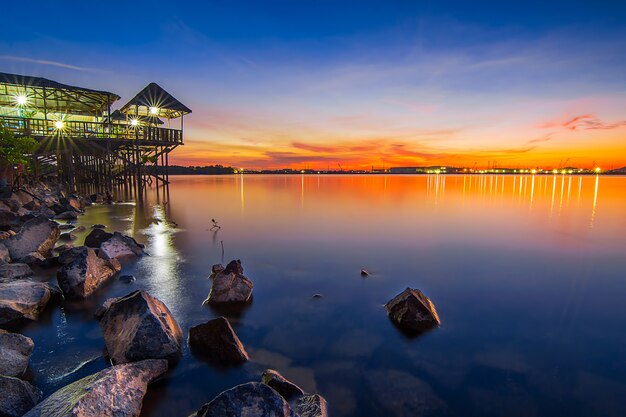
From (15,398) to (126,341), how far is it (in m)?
1.45

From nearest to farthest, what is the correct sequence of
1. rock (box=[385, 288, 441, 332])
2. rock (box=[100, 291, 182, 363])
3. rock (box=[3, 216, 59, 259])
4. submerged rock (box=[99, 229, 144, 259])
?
1. rock (box=[100, 291, 182, 363])
2. rock (box=[385, 288, 441, 332])
3. rock (box=[3, 216, 59, 259])
4. submerged rock (box=[99, 229, 144, 259])

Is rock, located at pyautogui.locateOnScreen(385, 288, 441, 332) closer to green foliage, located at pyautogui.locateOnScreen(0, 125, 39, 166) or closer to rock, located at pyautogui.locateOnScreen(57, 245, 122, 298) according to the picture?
rock, located at pyautogui.locateOnScreen(57, 245, 122, 298)

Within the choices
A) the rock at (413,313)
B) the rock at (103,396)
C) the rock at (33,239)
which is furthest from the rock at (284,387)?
the rock at (33,239)

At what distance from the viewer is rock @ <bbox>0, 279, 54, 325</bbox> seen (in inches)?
257

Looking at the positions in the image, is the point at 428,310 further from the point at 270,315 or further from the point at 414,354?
the point at 270,315

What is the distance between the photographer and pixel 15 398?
394 centimetres

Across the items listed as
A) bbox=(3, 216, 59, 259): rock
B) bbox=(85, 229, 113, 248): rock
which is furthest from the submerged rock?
bbox=(3, 216, 59, 259): rock

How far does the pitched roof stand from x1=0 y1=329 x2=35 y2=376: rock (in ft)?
101

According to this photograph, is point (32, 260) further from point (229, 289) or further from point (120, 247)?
point (229, 289)

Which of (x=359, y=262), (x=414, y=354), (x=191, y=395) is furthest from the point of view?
(x=359, y=262)

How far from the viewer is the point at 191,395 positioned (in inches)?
191

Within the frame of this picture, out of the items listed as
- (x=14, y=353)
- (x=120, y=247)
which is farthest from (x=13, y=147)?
(x=14, y=353)

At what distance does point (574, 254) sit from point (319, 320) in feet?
44.2

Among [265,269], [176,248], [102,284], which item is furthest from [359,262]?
[102,284]
